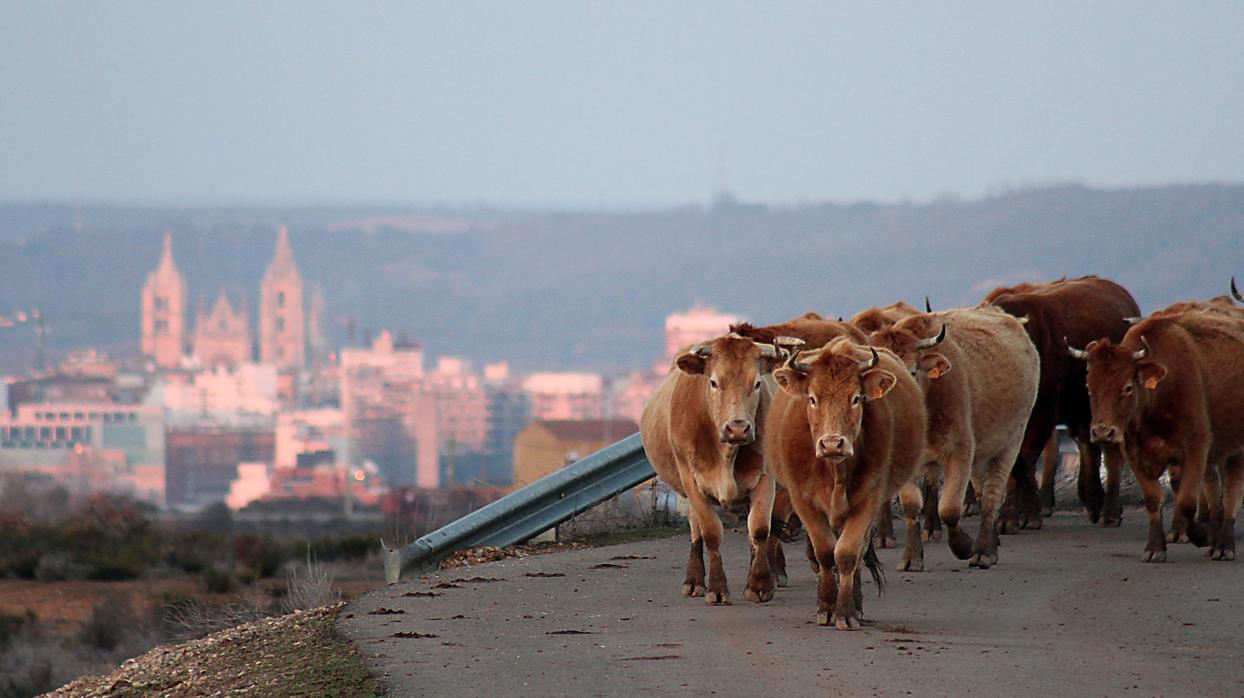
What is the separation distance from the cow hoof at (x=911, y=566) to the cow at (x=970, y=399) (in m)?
0.01

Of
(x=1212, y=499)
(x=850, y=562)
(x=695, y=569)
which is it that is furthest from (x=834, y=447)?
(x=1212, y=499)

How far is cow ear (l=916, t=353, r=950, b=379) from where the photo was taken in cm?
1495

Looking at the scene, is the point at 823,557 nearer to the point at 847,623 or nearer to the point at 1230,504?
the point at 847,623

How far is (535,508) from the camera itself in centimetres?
1731

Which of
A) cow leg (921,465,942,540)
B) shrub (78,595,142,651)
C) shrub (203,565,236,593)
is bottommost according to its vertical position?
shrub (203,565,236,593)

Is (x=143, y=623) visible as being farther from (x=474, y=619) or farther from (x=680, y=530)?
(x=474, y=619)

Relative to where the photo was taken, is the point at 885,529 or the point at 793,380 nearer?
the point at 793,380

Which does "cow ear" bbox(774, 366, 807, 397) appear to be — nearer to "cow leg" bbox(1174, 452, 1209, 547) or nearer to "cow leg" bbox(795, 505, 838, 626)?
"cow leg" bbox(795, 505, 838, 626)

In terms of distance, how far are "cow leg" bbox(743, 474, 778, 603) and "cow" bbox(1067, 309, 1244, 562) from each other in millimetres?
3297

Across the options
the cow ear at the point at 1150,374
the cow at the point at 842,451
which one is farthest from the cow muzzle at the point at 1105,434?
the cow at the point at 842,451

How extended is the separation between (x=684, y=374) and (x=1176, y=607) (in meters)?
3.76

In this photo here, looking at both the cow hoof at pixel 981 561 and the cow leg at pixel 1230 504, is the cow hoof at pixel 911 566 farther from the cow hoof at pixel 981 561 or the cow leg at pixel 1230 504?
the cow leg at pixel 1230 504

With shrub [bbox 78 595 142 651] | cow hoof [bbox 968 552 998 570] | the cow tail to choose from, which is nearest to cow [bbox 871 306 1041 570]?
cow hoof [bbox 968 552 998 570]

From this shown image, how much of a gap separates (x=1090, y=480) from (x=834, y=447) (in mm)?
7387
